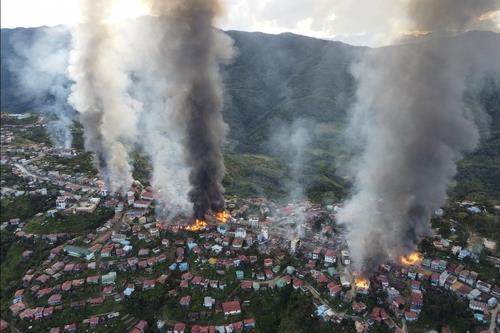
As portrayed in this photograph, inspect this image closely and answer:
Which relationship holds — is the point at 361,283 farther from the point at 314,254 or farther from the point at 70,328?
the point at 70,328

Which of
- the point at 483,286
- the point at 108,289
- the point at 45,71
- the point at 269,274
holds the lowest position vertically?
the point at 108,289

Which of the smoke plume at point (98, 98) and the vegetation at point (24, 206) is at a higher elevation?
the smoke plume at point (98, 98)

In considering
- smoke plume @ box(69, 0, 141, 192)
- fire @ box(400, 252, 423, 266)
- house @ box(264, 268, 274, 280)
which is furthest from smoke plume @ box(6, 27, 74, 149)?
fire @ box(400, 252, 423, 266)

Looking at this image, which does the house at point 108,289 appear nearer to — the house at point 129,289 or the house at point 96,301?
the house at point 96,301

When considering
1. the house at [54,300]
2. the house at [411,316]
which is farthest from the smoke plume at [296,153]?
the house at [54,300]

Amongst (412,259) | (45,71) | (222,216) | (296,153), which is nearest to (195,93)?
(222,216)

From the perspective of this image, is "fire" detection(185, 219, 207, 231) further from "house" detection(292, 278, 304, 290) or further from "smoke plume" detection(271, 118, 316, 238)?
"house" detection(292, 278, 304, 290)
